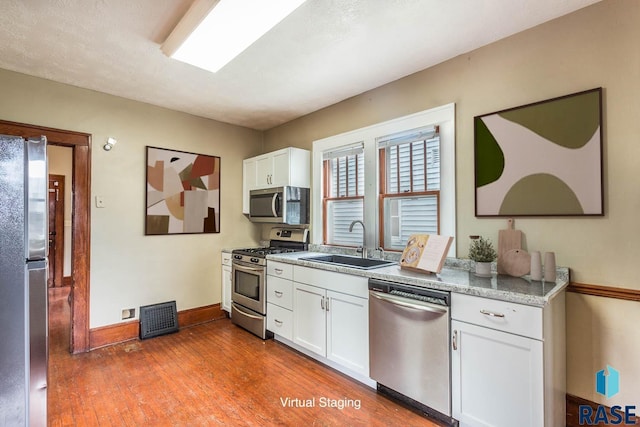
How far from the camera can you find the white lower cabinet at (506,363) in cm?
159

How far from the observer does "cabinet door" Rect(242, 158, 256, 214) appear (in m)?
4.17

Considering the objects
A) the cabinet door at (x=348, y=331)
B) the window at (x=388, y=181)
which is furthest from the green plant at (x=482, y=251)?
the cabinet door at (x=348, y=331)

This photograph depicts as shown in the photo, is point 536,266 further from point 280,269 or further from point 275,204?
point 275,204

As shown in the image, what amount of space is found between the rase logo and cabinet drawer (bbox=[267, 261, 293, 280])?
2.29 m

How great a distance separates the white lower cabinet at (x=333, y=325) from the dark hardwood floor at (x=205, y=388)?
0.55 ft

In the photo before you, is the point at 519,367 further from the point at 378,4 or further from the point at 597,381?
the point at 378,4

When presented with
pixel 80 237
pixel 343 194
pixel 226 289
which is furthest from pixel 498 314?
pixel 80 237

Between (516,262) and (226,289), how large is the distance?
10.5 feet

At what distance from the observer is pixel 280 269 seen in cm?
316

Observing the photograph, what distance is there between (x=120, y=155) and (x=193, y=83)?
1.15 m

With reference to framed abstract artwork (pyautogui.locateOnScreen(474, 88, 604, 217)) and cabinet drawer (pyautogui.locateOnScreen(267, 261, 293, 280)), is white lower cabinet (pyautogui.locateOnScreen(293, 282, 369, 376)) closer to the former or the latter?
cabinet drawer (pyautogui.locateOnScreen(267, 261, 293, 280))

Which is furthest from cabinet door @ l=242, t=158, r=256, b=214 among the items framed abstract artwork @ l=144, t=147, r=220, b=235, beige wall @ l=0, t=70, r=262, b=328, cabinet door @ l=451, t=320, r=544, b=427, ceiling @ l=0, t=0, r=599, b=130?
cabinet door @ l=451, t=320, r=544, b=427

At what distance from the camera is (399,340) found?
213cm

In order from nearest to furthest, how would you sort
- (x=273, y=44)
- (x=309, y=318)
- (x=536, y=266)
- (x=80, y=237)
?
(x=536, y=266) < (x=273, y=44) < (x=309, y=318) < (x=80, y=237)
